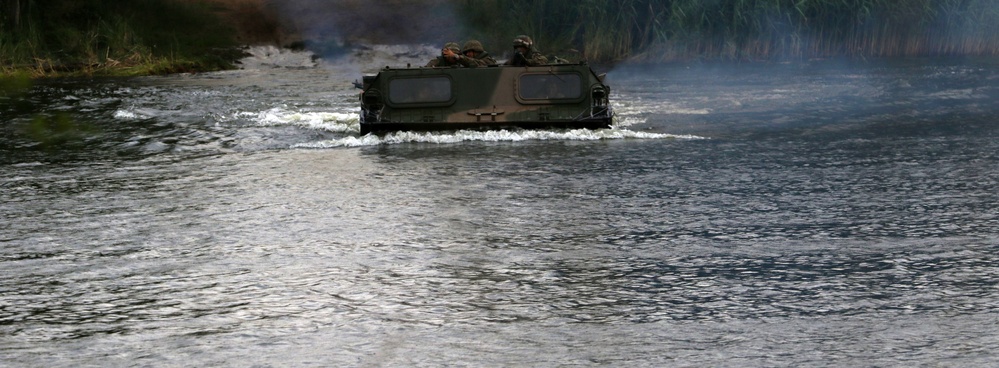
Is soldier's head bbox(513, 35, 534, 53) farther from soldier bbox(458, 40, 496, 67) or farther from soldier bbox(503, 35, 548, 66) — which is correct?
soldier bbox(458, 40, 496, 67)

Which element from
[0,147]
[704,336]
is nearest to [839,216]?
[704,336]

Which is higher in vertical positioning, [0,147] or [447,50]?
[447,50]

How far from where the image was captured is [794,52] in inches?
1426

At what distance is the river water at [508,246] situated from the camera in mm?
7742

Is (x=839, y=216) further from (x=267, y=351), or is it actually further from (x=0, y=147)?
(x=0, y=147)

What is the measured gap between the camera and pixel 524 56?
21.4 meters

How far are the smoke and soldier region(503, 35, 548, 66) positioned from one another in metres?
22.6

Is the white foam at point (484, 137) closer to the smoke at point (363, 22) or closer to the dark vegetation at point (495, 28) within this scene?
the dark vegetation at point (495, 28)

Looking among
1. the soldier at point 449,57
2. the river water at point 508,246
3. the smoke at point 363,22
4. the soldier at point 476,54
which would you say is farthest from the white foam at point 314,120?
the smoke at point 363,22

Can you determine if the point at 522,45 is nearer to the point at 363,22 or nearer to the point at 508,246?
the point at 508,246

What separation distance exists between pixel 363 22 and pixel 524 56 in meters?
25.8

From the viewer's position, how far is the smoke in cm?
4459

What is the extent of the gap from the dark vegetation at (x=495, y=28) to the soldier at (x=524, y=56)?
14.3 metres

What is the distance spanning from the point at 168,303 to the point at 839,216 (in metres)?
6.13
